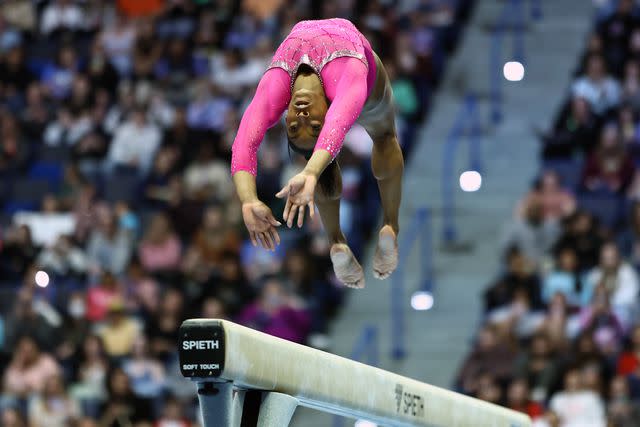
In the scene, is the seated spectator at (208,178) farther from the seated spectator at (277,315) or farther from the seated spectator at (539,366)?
the seated spectator at (539,366)

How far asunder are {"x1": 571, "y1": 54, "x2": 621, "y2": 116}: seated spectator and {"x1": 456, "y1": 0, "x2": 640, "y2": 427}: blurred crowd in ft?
0.03

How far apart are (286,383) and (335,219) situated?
1635 mm

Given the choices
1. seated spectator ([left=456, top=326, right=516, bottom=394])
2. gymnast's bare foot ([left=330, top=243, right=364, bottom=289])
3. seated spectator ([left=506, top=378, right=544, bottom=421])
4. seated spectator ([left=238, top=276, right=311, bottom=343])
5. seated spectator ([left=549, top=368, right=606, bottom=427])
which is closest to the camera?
gymnast's bare foot ([left=330, top=243, right=364, bottom=289])

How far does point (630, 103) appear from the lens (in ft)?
39.0

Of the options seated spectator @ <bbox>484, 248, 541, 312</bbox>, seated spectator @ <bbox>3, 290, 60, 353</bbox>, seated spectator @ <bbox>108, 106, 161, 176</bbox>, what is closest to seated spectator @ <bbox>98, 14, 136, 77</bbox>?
seated spectator @ <bbox>108, 106, 161, 176</bbox>

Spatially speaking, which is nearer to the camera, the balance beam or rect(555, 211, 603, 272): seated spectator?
the balance beam

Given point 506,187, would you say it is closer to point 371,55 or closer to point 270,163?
point 270,163

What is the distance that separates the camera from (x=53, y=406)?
36.2 ft

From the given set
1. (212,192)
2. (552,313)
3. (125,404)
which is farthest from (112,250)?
(552,313)

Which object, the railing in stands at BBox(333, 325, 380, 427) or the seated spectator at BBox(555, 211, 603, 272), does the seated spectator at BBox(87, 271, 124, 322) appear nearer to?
the railing in stands at BBox(333, 325, 380, 427)

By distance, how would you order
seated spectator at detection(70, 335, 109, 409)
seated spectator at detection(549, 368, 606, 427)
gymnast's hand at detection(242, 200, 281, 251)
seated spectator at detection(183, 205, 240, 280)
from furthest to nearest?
seated spectator at detection(183, 205, 240, 280), seated spectator at detection(70, 335, 109, 409), seated spectator at detection(549, 368, 606, 427), gymnast's hand at detection(242, 200, 281, 251)

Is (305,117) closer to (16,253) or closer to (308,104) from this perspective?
(308,104)

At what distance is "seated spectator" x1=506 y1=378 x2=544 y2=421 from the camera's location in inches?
388

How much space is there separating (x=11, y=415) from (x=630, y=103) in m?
5.76
